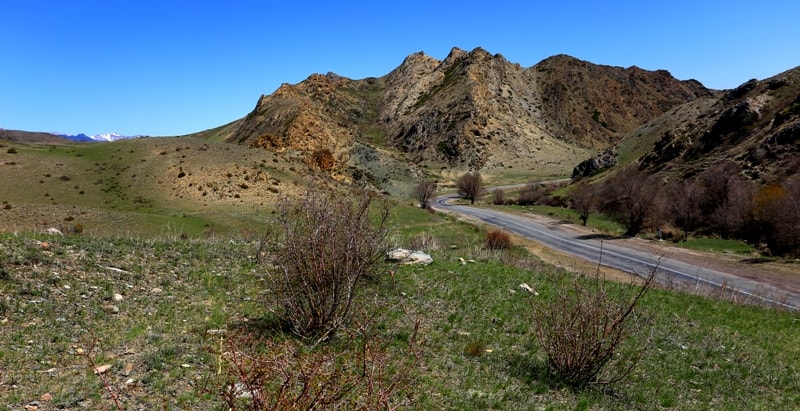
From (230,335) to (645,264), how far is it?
23.9 m

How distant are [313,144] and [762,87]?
7131 cm

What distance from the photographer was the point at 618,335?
21.1 ft

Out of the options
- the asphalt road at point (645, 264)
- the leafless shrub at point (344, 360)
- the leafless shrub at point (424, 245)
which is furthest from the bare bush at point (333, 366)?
the leafless shrub at point (424, 245)

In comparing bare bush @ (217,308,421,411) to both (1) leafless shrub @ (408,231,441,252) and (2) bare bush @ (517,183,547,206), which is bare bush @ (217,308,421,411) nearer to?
(1) leafless shrub @ (408,231,441,252)

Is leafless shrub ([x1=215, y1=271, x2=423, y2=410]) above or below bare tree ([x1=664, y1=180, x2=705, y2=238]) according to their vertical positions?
below

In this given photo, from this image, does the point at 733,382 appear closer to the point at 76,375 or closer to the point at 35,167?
the point at 76,375

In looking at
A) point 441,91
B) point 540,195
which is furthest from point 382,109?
point 540,195

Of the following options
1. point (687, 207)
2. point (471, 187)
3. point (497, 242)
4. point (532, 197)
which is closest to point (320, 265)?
point (497, 242)

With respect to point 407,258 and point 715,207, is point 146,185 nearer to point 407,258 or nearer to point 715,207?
point 407,258

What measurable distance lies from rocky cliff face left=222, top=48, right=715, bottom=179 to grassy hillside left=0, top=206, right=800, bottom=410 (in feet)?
228

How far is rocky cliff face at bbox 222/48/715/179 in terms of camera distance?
101 metres

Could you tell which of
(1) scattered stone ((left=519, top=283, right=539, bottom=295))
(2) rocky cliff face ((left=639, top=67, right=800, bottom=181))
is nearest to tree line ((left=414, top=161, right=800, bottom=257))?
(2) rocky cliff face ((left=639, top=67, right=800, bottom=181))

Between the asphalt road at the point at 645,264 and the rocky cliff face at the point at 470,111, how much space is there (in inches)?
2035

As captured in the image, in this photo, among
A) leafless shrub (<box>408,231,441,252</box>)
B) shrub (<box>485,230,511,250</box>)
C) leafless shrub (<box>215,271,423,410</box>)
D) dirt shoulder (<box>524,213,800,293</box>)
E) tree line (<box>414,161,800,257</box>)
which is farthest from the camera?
shrub (<box>485,230,511,250</box>)
